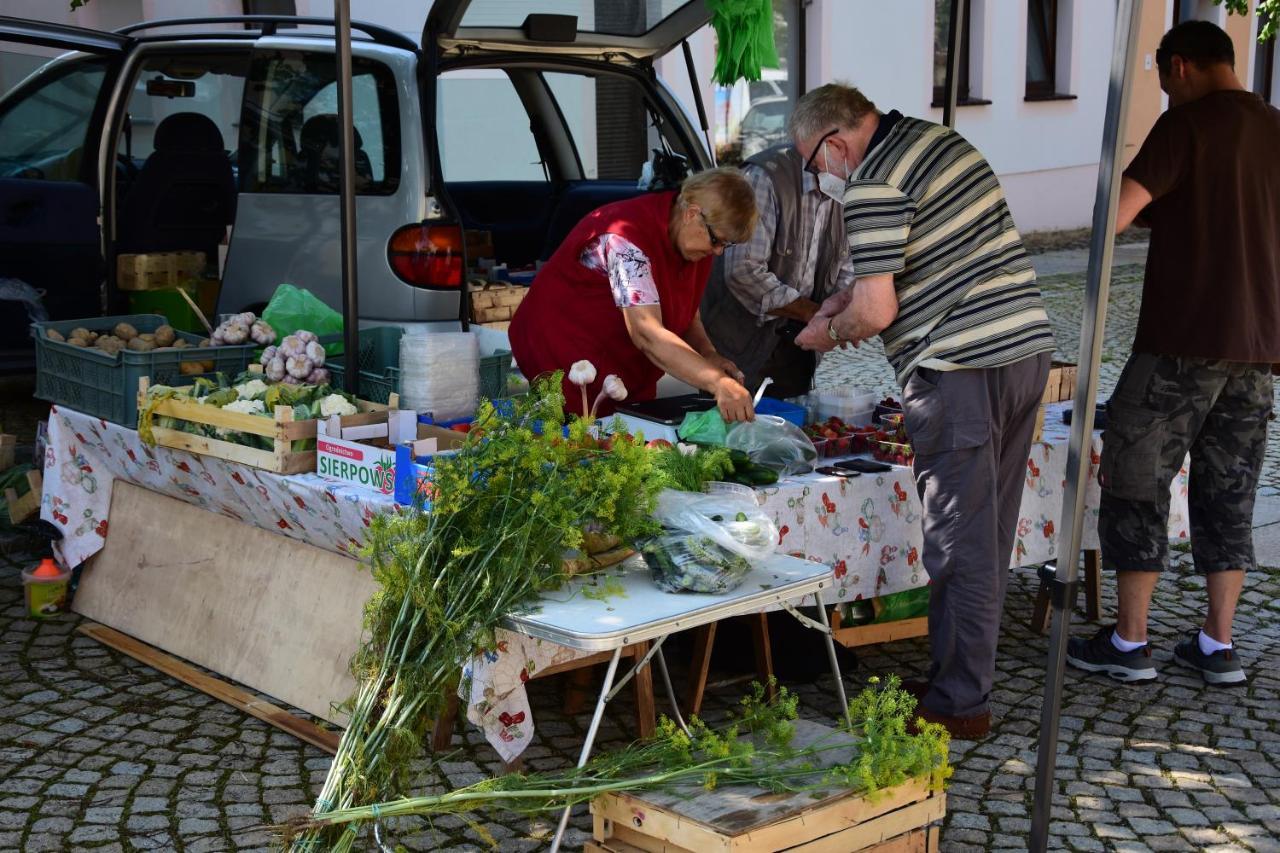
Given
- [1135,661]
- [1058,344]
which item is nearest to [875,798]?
[1135,661]

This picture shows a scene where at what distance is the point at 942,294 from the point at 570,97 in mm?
3672

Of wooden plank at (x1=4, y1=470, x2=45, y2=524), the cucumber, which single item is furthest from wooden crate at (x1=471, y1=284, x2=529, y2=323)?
the cucumber

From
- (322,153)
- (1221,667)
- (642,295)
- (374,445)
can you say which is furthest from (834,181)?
(322,153)

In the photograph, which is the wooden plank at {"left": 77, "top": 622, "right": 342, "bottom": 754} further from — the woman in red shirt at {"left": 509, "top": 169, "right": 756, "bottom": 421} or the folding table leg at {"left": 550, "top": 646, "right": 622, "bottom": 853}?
the woman in red shirt at {"left": 509, "top": 169, "right": 756, "bottom": 421}

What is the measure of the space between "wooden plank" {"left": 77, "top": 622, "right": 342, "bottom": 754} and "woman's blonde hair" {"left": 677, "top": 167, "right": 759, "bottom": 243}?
1750 millimetres

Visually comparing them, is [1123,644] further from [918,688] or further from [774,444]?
[774,444]

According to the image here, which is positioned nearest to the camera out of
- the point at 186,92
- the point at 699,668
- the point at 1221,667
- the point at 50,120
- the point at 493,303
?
the point at 699,668

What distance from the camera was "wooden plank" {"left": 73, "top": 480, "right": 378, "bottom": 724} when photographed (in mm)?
4297

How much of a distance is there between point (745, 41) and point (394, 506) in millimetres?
2123

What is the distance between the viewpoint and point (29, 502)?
18.4 feet

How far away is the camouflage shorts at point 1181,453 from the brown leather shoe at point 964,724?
79cm

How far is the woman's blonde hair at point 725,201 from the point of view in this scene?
4234mm

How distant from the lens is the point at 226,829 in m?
3.64

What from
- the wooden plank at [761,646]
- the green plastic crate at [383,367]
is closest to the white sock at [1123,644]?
the wooden plank at [761,646]
